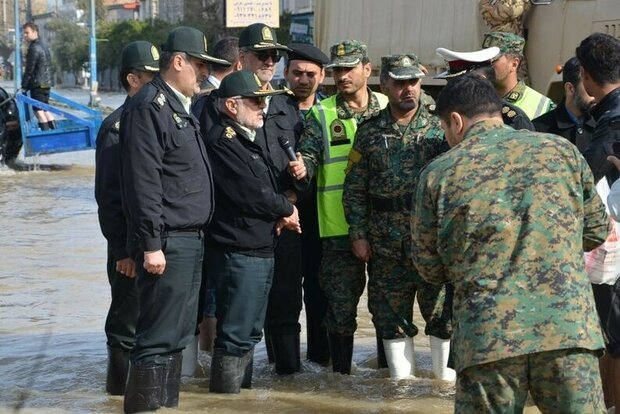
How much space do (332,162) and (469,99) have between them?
8.31 ft

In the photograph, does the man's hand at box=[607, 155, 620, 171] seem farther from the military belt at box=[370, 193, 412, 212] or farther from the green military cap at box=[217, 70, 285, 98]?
the green military cap at box=[217, 70, 285, 98]

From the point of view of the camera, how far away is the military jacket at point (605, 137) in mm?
5203

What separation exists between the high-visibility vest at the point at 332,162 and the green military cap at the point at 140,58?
2.99 feet

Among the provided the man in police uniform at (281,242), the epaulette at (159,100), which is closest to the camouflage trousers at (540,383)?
the epaulette at (159,100)

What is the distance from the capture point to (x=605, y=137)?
5258mm

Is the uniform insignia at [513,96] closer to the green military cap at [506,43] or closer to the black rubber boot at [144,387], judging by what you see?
the green military cap at [506,43]

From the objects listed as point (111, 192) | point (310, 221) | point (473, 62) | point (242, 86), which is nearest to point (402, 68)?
point (473, 62)

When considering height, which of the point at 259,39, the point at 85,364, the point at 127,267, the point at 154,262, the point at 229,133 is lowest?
the point at 85,364

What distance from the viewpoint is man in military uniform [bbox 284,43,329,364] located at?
698cm

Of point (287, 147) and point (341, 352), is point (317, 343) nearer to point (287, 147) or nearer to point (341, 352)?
point (341, 352)

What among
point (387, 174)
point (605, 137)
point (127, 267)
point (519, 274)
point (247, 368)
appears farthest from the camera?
point (247, 368)

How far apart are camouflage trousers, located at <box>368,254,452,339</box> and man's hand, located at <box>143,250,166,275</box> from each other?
139 centimetres

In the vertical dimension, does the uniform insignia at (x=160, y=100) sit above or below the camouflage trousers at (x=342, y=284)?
above

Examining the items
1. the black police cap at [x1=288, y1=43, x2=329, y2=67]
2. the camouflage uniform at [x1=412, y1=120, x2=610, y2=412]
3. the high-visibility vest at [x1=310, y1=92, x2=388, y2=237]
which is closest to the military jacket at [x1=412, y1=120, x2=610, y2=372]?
the camouflage uniform at [x1=412, y1=120, x2=610, y2=412]
